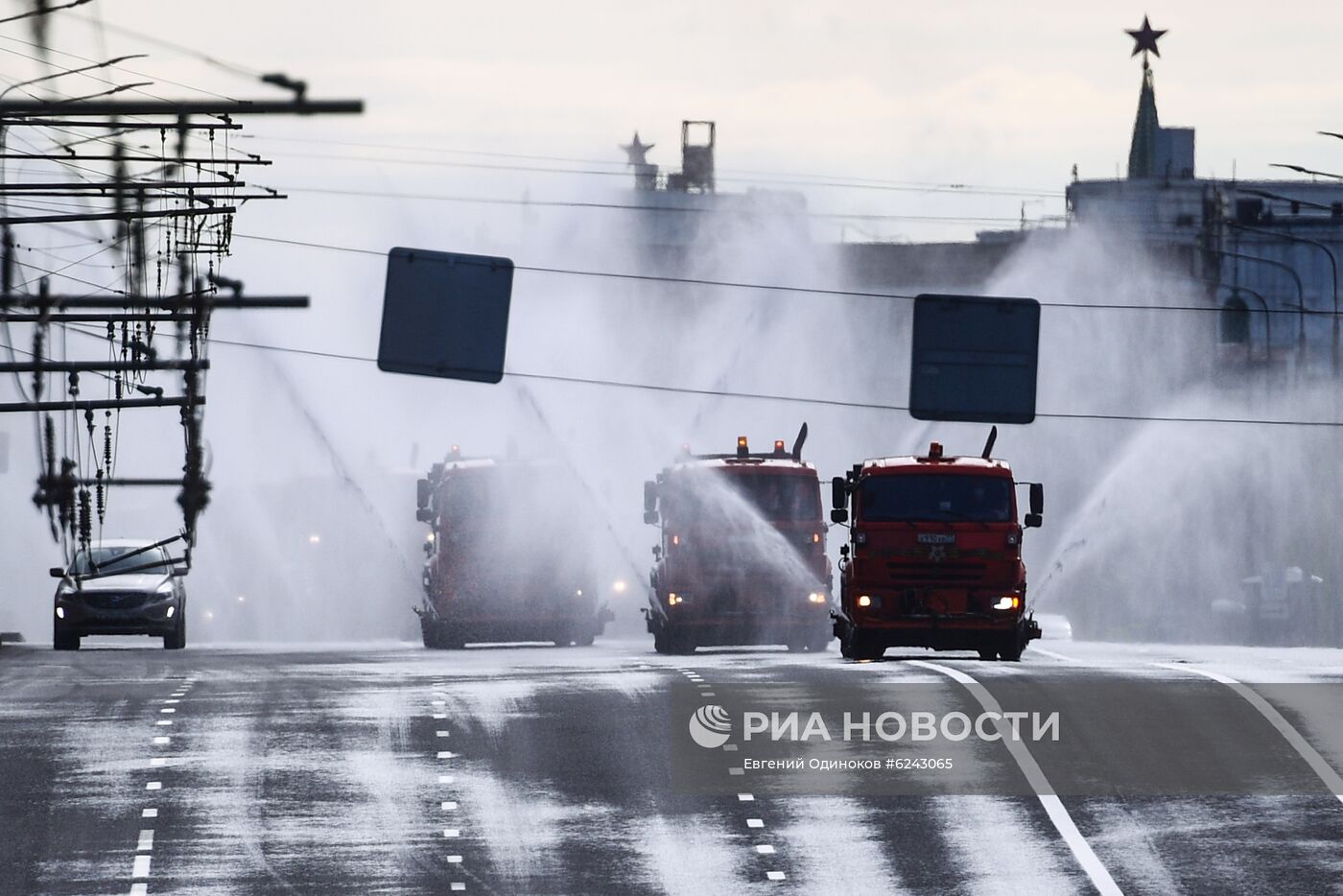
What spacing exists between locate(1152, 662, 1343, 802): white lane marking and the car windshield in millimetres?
20482

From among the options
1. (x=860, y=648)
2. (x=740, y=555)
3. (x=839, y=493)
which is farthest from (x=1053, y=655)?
(x=839, y=493)

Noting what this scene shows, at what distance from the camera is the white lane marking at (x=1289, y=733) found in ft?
76.4

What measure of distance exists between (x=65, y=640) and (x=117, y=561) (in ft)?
5.54

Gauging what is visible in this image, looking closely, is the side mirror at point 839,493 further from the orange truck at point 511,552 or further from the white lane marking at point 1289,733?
the orange truck at point 511,552

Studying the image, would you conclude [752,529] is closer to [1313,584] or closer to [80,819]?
[80,819]

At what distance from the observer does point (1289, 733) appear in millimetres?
25266

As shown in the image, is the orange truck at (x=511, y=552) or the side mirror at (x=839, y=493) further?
the orange truck at (x=511, y=552)

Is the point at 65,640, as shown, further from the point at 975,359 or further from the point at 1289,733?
the point at 1289,733

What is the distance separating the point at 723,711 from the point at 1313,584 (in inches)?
2162

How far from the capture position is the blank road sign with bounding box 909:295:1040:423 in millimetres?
47250

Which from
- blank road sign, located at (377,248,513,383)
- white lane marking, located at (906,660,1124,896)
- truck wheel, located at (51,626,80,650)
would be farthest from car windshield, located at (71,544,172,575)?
white lane marking, located at (906,660,1124,896)

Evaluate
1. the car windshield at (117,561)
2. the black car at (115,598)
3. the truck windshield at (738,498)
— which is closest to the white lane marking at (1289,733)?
the truck windshield at (738,498)

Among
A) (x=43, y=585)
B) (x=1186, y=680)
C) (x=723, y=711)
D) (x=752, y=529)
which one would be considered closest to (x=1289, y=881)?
(x=723, y=711)

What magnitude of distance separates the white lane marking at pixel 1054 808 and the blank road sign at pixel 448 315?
18.4 metres
